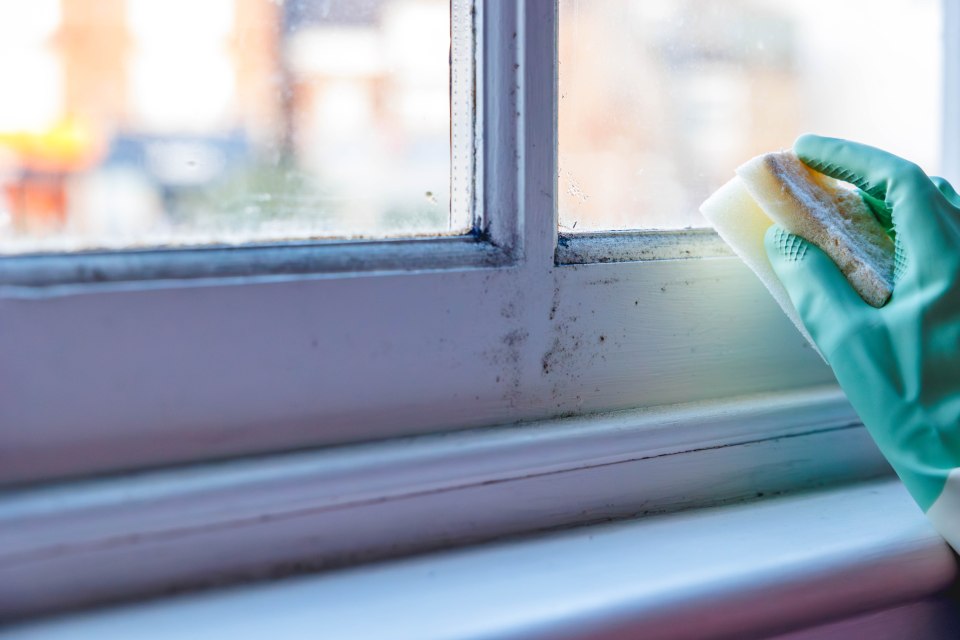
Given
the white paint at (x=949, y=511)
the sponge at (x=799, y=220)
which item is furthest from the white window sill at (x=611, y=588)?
the sponge at (x=799, y=220)

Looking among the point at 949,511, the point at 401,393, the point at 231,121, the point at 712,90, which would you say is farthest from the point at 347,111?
the point at 949,511

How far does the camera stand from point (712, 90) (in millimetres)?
604

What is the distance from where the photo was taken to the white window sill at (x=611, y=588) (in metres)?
0.37

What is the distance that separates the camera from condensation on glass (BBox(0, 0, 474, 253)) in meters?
0.41

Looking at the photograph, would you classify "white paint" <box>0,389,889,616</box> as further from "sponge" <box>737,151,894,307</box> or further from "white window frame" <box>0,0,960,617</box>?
"sponge" <box>737,151,894,307</box>

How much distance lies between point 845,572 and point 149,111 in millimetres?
476

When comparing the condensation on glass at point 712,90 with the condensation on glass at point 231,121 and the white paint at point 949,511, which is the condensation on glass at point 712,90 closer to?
the condensation on glass at point 231,121

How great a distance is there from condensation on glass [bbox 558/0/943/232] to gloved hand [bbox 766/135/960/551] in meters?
0.12

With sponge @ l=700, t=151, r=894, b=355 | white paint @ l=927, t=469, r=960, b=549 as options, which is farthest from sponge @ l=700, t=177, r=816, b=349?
white paint @ l=927, t=469, r=960, b=549

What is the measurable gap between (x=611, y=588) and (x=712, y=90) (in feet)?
1.31

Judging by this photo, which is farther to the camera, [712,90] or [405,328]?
[712,90]

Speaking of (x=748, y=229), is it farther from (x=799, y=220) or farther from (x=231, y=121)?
(x=231, y=121)

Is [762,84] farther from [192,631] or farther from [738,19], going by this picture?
[192,631]

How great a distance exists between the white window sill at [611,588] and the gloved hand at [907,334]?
47 millimetres
